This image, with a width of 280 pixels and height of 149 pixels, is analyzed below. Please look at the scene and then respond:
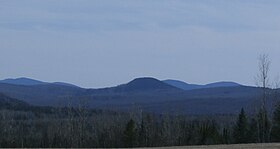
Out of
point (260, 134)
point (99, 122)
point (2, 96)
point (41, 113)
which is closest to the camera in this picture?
point (260, 134)

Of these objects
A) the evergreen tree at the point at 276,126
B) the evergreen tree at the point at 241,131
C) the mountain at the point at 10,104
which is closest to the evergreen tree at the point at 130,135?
the evergreen tree at the point at 241,131

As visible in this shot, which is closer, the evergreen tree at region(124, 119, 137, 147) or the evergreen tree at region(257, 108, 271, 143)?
the evergreen tree at region(257, 108, 271, 143)

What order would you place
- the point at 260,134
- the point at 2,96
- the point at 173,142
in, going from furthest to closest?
the point at 2,96, the point at 173,142, the point at 260,134

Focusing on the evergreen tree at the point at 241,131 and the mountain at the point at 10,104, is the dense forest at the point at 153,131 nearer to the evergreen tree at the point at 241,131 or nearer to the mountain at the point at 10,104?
the evergreen tree at the point at 241,131

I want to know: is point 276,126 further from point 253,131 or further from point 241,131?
point 241,131

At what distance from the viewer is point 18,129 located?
106312 millimetres

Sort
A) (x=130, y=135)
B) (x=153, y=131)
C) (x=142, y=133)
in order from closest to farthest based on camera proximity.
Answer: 1. (x=130, y=135)
2. (x=142, y=133)
3. (x=153, y=131)

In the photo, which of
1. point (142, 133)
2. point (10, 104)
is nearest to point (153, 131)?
point (142, 133)

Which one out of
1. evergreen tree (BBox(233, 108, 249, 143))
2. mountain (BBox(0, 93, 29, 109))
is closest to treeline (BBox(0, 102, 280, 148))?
evergreen tree (BBox(233, 108, 249, 143))

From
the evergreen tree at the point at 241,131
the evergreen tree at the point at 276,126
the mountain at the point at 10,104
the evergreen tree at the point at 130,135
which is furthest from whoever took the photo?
the mountain at the point at 10,104

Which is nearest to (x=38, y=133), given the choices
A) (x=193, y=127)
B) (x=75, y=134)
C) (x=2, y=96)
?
(x=75, y=134)

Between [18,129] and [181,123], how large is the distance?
32.4 m

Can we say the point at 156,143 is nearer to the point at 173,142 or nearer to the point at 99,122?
the point at 173,142

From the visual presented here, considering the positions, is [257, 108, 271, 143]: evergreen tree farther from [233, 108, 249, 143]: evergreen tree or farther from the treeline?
[233, 108, 249, 143]: evergreen tree
